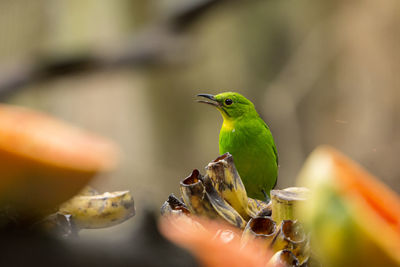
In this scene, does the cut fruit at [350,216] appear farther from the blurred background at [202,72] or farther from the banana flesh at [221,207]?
the blurred background at [202,72]

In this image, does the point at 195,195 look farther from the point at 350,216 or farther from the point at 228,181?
the point at 350,216

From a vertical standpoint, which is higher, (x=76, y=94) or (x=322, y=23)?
(x=322, y=23)

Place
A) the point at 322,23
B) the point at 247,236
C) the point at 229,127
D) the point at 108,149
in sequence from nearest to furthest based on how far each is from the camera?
the point at 108,149 < the point at 247,236 < the point at 229,127 < the point at 322,23

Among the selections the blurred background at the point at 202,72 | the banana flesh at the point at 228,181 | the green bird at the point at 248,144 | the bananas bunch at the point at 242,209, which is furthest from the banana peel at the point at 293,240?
the blurred background at the point at 202,72

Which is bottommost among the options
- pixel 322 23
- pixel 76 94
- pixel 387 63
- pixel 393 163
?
pixel 393 163

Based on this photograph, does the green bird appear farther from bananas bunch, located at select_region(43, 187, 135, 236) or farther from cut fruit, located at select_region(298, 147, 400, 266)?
cut fruit, located at select_region(298, 147, 400, 266)

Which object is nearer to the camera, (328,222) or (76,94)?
(328,222)

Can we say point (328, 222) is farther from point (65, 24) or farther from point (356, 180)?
point (65, 24)

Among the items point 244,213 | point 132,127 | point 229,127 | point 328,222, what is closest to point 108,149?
point 328,222

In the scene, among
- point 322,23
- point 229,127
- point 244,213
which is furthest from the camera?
point 322,23
